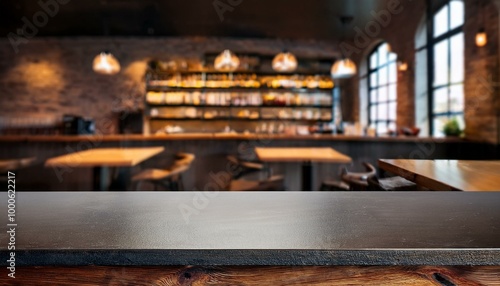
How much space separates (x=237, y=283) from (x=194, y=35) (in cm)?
740

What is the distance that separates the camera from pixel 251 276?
622 millimetres

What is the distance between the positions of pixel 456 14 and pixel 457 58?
588 mm

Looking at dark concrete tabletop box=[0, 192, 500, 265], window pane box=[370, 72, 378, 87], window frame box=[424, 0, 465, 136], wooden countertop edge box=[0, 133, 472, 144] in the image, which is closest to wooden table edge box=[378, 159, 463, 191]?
dark concrete tabletop box=[0, 192, 500, 265]

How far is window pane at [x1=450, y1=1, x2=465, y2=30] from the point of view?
4.61 m

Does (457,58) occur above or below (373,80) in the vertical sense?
below

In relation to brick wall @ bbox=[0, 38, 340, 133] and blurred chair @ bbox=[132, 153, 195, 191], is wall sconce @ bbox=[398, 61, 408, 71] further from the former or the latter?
blurred chair @ bbox=[132, 153, 195, 191]

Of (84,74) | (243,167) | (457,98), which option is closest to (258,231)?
(243,167)

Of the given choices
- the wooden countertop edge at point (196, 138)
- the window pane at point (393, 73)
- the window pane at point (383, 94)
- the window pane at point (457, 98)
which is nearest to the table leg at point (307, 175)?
the wooden countertop edge at point (196, 138)

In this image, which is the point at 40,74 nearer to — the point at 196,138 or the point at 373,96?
the point at 196,138

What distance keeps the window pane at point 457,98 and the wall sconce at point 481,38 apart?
0.74 meters

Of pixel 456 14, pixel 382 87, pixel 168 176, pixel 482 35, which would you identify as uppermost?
pixel 456 14

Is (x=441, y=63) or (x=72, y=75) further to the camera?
(x=72, y=75)

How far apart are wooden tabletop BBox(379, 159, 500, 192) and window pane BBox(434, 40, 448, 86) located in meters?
4.12

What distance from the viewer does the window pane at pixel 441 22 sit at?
5000 mm
